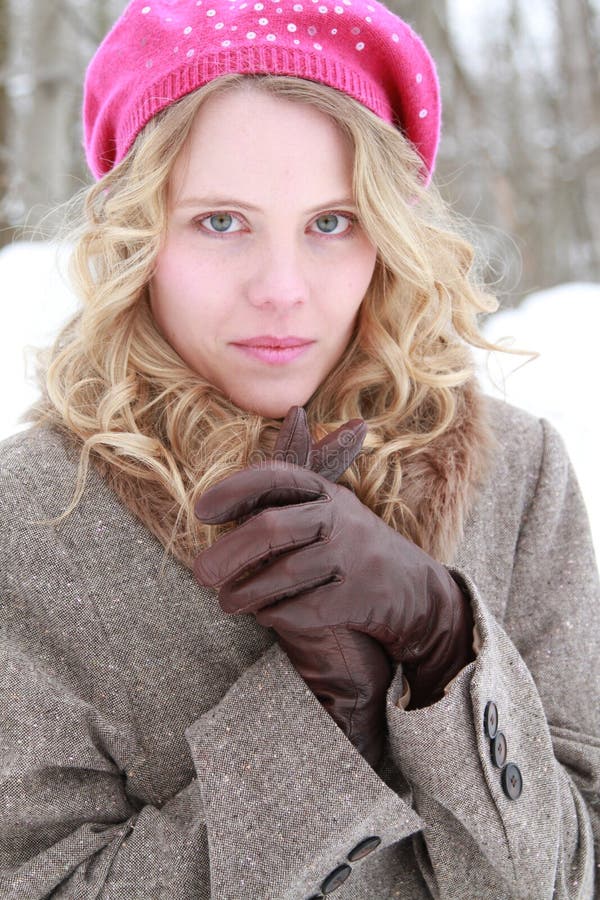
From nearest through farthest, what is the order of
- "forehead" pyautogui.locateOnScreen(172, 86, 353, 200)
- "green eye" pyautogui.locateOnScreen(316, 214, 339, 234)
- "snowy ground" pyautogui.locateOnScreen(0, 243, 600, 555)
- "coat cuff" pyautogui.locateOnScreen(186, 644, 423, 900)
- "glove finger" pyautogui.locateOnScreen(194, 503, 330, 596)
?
"glove finger" pyautogui.locateOnScreen(194, 503, 330, 596), "coat cuff" pyautogui.locateOnScreen(186, 644, 423, 900), "forehead" pyautogui.locateOnScreen(172, 86, 353, 200), "green eye" pyautogui.locateOnScreen(316, 214, 339, 234), "snowy ground" pyautogui.locateOnScreen(0, 243, 600, 555)

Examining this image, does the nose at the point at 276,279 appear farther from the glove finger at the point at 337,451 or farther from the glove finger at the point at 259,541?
the glove finger at the point at 259,541

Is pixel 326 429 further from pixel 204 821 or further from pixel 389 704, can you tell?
pixel 204 821

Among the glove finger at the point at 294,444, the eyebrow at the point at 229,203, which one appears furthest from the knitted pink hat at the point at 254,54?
the glove finger at the point at 294,444

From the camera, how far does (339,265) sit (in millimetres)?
1513

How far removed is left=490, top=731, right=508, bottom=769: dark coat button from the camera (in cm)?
132

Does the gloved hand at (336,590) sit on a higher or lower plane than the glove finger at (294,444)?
lower

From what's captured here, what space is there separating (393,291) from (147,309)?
485 mm

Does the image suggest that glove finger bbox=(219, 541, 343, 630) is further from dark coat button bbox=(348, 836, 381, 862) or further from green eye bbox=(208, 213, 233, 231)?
green eye bbox=(208, 213, 233, 231)

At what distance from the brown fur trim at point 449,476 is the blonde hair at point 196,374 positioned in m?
0.02

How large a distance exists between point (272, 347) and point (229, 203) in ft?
0.84

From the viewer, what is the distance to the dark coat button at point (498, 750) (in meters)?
1.32

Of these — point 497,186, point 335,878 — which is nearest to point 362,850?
point 335,878

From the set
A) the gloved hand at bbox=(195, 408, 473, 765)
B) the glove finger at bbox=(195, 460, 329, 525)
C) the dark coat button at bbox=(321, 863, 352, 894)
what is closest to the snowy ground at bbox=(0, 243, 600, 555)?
the gloved hand at bbox=(195, 408, 473, 765)

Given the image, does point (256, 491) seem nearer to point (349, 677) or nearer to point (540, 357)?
point (349, 677)
